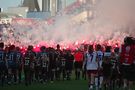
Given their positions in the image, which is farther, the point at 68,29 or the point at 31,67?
the point at 68,29

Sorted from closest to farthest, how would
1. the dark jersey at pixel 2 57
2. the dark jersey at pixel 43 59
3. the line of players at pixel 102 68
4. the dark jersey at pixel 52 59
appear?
the line of players at pixel 102 68 → the dark jersey at pixel 2 57 → the dark jersey at pixel 43 59 → the dark jersey at pixel 52 59

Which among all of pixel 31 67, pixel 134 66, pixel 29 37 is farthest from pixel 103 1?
pixel 134 66

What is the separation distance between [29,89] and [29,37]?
29.1m

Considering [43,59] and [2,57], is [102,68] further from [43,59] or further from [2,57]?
[43,59]

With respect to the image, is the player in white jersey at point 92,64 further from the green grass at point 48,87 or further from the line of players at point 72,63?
the green grass at point 48,87

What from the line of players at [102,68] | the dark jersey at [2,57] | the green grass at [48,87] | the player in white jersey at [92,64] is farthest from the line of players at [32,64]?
the player in white jersey at [92,64]

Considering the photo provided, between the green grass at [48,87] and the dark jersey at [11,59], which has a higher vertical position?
the dark jersey at [11,59]

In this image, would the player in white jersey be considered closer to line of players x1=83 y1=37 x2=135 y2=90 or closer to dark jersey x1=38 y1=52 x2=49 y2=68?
line of players x1=83 y1=37 x2=135 y2=90

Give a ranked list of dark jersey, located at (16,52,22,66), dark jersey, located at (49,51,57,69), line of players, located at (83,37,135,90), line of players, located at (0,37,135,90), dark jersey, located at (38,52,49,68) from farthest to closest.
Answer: dark jersey, located at (49,51,57,69), dark jersey, located at (38,52,49,68), dark jersey, located at (16,52,22,66), line of players, located at (83,37,135,90), line of players, located at (0,37,135,90)

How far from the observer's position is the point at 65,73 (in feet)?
108

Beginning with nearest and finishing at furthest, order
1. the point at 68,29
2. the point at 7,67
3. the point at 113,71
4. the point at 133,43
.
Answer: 1. the point at 133,43
2. the point at 113,71
3. the point at 7,67
4. the point at 68,29

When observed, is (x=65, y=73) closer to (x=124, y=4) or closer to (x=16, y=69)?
(x=16, y=69)

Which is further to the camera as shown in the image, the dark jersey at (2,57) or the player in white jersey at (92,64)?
the dark jersey at (2,57)

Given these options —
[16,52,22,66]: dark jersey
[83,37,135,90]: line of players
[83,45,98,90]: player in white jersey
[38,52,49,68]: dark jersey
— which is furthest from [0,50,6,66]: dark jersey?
[83,45,98,90]: player in white jersey
